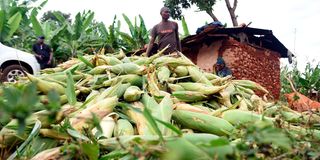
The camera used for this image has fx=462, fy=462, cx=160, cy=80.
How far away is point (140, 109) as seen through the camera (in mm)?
2004

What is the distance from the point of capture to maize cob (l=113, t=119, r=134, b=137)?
1915 mm

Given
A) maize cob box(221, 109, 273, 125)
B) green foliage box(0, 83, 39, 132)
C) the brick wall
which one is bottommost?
the brick wall

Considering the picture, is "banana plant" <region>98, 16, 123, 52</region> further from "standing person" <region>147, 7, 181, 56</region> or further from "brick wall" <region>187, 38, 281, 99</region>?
"standing person" <region>147, 7, 181, 56</region>

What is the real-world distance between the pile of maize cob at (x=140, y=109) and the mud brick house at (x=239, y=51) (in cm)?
554

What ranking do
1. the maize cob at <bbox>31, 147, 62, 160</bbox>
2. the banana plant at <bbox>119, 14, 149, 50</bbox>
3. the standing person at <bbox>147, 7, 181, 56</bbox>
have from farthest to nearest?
1. the banana plant at <bbox>119, 14, 149, 50</bbox>
2. the standing person at <bbox>147, 7, 181, 56</bbox>
3. the maize cob at <bbox>31, 147, 62, 160</bbox>

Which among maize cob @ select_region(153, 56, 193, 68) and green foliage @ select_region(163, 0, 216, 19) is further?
green foliage @ select_region(163, 0, 216, 19)

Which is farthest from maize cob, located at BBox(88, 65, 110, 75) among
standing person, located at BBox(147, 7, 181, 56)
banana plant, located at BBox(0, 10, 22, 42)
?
banana plant, located at BBox(0, 10, 22, 42)

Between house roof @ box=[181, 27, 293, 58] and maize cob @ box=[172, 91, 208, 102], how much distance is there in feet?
20.7

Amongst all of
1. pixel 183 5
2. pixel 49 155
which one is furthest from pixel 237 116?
pixel 183 5

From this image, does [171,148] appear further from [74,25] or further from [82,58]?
[74,25]

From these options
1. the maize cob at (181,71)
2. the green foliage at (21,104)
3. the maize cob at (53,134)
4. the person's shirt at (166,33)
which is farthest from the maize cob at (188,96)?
the person's shirt at (166,33)

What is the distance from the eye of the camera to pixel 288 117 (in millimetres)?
2285

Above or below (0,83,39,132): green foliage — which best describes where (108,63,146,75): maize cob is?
below

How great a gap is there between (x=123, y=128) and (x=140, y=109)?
113 mm
